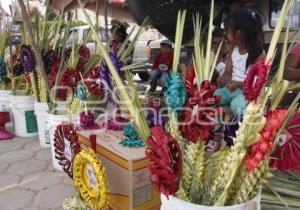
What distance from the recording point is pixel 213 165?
113cm

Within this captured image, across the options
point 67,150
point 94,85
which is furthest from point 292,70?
point 67,150

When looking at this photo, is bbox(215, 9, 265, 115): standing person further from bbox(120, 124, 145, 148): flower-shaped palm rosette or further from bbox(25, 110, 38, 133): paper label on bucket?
bbox(25, 110, 38, 133): paper label on bucket

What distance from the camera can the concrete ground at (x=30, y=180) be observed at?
1932 mm

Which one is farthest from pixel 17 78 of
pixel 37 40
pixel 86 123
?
pixel 86 123

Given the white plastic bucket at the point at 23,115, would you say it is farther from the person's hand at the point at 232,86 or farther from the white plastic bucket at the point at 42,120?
the person's hand at the point at 232,86

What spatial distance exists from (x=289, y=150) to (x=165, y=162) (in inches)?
18.2

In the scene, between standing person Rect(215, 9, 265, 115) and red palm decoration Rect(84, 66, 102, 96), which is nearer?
red palm decoration Rect(84, 66, 102, 96)

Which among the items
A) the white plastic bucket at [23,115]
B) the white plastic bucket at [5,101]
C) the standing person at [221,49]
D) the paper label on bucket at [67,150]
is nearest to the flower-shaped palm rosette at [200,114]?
the paper label on bucket at [67,150]

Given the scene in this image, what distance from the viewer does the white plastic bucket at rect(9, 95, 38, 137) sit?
9.66 feet

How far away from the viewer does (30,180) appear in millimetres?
2230

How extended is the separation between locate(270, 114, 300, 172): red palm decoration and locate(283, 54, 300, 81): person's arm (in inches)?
41.3

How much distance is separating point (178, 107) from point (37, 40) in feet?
6.71

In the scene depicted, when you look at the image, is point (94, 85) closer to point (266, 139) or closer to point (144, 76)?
point (266, 139)

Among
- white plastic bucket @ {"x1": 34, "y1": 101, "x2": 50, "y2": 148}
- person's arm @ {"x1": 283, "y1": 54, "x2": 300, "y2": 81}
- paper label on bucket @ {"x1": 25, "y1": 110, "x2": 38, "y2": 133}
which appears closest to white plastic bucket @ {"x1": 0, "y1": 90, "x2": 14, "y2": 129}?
paper label on bucket @ {"x1": 25, "y1": 110, "x2": 38, "y2": 133}
